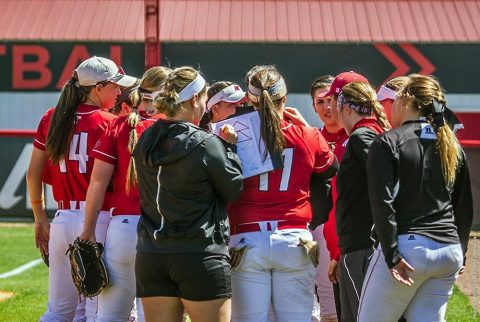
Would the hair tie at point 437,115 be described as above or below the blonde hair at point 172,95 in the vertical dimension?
below

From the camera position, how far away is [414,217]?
164 inches

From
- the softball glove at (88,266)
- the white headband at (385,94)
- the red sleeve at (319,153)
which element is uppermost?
the white headband at (385,94)

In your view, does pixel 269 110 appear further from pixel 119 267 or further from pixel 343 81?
→ pixel 119 267

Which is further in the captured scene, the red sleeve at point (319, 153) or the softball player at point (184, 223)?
Answer: the red sleeve at point (319, 153)

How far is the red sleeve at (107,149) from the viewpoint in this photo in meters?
4.79

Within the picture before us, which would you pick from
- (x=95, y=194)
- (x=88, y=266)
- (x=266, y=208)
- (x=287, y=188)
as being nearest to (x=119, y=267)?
(x=88, y=266)

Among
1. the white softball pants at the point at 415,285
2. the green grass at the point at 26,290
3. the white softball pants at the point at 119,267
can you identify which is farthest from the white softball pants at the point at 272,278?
the green grass at the point at 26,290

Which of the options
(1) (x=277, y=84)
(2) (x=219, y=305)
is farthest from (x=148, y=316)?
(1) (x=277, y=84)

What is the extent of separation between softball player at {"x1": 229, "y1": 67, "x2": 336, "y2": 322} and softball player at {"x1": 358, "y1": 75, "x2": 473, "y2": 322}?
38cm

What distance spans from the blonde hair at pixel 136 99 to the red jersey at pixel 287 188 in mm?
625

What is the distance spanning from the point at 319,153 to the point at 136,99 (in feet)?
3.97

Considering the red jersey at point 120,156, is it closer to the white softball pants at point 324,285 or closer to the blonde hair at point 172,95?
the blonde hair at point 172,95

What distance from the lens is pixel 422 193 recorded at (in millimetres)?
4199

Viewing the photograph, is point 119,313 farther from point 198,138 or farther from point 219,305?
point 198,138
